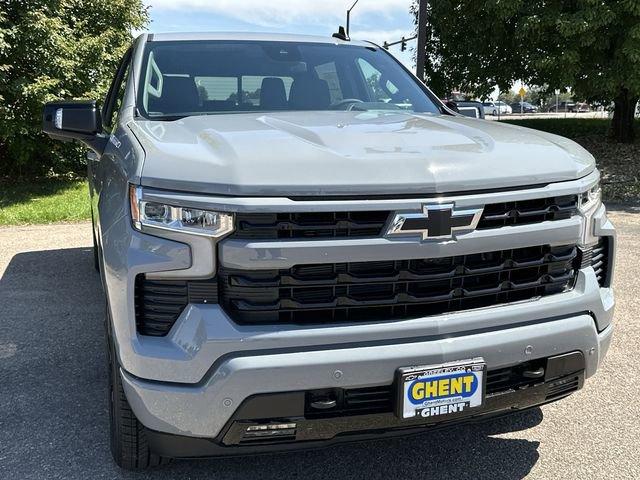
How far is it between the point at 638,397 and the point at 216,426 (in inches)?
95.8

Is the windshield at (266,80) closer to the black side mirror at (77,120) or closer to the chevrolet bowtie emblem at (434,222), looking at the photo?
the black side mirror at (77,120)

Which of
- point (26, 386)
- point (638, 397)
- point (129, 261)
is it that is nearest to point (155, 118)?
point (129, 261)

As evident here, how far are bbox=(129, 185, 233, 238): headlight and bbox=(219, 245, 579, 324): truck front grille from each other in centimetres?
14

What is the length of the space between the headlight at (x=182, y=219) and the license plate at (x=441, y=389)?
2.44 ft

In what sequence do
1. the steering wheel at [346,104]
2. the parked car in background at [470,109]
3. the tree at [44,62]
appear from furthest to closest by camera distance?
the tree at [44,62]
the parked car in background at [470,109]
the steering wheel at [346,104]

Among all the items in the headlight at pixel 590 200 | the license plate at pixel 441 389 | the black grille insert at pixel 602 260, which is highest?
the headlight at pixel 590 200

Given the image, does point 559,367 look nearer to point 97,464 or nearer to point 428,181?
point 428,181

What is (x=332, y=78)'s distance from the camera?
146 inches

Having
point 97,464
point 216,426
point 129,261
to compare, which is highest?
point 129,261

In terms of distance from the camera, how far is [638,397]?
10.9 feet

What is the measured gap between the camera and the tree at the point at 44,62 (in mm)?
9195

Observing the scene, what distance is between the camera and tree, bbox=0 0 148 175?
30.2 feet

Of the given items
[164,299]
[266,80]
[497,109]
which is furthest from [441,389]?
[497,109]

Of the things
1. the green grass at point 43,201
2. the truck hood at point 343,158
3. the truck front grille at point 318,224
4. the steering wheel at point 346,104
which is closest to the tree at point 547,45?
the green grass at point 43,201
